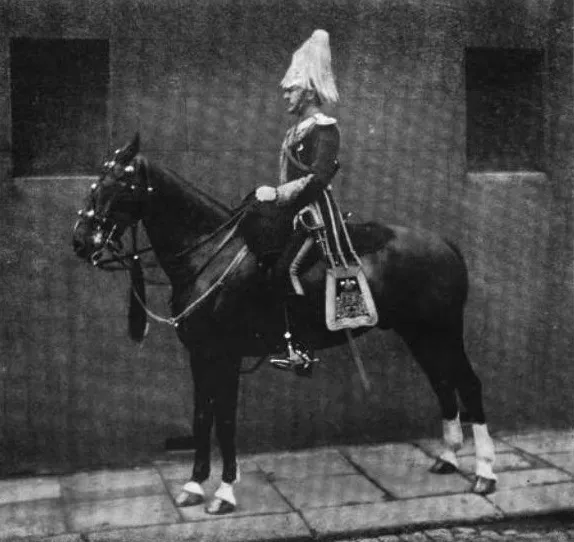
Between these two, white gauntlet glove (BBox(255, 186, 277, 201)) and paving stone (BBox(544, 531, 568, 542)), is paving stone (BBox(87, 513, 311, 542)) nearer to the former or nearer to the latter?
paving stone (BBox(544, 531, 568, 542))

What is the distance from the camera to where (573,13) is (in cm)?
812

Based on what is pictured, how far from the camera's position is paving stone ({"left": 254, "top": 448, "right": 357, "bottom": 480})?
23.4 ft

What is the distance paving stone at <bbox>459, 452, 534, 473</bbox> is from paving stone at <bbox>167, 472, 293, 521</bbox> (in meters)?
1.51

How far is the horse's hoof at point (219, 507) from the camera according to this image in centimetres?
619

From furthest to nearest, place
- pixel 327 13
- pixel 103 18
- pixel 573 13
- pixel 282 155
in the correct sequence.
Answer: pixel 573 13
pixel 327 13
pixel 103 18
pixel 282 155

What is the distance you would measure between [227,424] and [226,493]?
447 mm

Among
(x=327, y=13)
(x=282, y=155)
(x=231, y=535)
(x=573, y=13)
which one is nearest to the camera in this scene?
(x=231, y=535)

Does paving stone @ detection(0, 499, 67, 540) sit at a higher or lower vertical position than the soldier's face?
lower

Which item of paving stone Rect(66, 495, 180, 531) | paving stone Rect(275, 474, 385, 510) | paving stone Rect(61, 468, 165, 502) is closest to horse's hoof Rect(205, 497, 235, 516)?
paving stone Rect(66, 495, 180, 531)

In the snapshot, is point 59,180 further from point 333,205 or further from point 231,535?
point 231,535

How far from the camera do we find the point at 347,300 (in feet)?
20.6

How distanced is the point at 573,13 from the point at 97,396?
508 cm

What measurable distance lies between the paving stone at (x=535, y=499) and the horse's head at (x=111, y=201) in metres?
3.10

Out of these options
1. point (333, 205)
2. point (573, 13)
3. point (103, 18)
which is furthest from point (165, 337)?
point (573, 13)
